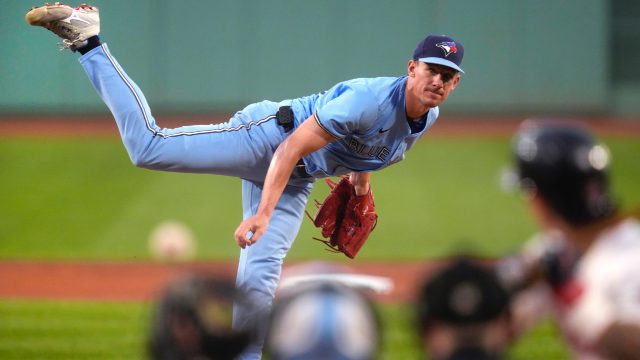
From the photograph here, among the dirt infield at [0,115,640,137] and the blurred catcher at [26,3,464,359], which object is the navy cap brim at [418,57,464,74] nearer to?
the blurred catcher at [26,3,464,359]

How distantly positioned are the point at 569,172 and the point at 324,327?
64 centimetres

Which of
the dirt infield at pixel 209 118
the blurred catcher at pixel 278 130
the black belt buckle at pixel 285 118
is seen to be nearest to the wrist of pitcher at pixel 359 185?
the blurred catcher at pixel 278 130

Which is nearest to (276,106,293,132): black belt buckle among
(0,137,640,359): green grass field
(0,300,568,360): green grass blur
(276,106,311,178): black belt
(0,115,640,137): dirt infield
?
(276,106,311,178): black belt

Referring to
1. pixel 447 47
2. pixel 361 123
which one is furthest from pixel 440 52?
pixel 361 123

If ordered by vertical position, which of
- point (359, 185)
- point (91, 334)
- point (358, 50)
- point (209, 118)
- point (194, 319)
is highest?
point (194, 319)

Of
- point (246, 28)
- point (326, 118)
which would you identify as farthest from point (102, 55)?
point (246, 28)

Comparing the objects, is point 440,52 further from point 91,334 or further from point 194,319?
point 91,334

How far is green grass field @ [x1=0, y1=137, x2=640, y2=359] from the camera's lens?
41.9 ft

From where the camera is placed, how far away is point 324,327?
1739 millimetres

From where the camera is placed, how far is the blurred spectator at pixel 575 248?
1.99 metres

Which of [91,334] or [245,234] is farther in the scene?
[91,334]

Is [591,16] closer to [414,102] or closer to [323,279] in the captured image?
[414,102]

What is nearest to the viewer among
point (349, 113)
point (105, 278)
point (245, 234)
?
point (245, 234)

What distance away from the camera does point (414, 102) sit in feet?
14.7
